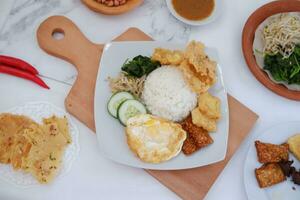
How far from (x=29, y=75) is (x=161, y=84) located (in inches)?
27.7

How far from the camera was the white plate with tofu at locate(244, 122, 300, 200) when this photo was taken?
Answer: 176 cm

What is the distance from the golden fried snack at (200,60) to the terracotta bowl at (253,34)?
27 cm

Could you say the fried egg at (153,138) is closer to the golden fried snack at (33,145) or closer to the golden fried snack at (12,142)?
the golden fried snack at (33,145)

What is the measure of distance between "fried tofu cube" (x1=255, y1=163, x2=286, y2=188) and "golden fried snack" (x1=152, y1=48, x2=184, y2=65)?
2.21 ft

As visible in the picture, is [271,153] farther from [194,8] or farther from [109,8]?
[109,8]

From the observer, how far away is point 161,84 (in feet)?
6.40

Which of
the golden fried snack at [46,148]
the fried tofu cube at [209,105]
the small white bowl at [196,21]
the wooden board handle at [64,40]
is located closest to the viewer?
the golden fried snack at [46,148]

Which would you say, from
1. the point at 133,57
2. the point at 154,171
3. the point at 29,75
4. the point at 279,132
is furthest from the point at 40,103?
the point at 279,132

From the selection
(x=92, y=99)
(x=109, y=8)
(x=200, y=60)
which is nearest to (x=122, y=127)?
(x=92, y=99)

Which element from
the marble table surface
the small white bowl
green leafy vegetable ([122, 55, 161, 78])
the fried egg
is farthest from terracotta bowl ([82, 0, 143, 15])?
the fried egg

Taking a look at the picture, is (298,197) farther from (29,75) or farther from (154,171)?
(29,75)

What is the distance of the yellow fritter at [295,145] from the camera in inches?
72.1

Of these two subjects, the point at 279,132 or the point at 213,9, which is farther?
the point at 213,9

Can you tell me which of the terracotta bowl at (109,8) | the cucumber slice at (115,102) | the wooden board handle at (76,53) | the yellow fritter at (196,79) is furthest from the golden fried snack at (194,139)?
the terracotta bowl at (109,8)
